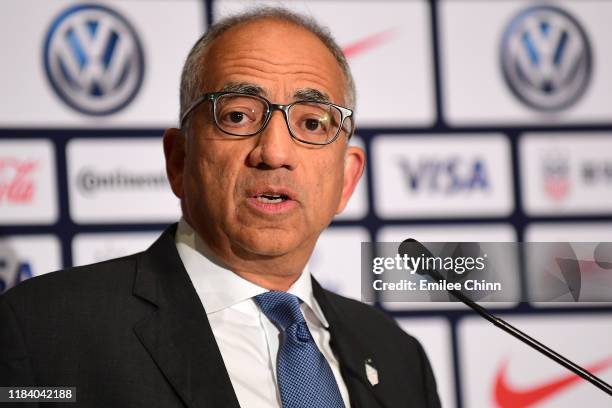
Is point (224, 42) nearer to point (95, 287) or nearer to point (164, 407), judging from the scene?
point (95, 287)

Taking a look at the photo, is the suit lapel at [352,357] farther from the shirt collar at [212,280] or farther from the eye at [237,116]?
the eye at [237,116]

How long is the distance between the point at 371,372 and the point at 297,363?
0.20m

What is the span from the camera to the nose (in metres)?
1.28

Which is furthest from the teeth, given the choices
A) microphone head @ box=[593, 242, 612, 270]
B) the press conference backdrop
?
the press conference backdrop

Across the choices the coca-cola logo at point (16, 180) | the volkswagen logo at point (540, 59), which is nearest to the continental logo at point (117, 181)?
the coca-cola logo at point (16, 180)

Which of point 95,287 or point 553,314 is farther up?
point 95,287

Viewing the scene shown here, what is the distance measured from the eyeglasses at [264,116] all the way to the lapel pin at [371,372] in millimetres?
439

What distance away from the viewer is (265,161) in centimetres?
129

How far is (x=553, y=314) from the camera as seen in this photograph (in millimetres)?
2455

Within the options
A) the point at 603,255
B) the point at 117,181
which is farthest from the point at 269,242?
the point at 117,181

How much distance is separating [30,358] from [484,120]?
1.72m

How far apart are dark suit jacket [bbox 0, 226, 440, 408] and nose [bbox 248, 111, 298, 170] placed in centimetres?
28

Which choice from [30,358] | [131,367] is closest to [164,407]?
[131,367]

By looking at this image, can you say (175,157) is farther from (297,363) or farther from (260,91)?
(297,363)
